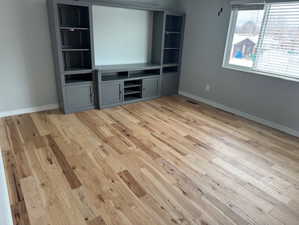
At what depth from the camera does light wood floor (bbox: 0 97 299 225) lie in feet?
5.66

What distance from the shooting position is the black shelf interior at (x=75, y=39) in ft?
11.5

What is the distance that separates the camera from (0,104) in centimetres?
330

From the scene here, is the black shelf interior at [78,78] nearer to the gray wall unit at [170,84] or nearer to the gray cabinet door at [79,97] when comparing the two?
the gray cabinet door at [79,97]

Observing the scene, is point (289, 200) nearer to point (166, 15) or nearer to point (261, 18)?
point (261, 18)

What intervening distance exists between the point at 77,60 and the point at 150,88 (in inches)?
62.0

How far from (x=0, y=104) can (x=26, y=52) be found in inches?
37.0

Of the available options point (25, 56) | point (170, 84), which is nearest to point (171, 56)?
point (170, 84)

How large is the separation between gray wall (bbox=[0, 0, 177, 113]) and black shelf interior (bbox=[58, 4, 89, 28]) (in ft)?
0.84

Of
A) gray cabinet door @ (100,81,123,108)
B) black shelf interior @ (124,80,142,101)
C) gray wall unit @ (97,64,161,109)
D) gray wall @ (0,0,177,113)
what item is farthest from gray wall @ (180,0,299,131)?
gray wall @ (0,0,177,113)

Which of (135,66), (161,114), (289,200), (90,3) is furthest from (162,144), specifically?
(90,3)

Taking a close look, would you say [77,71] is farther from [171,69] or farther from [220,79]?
[220,79]

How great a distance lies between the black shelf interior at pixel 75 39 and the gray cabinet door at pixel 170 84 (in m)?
1.82

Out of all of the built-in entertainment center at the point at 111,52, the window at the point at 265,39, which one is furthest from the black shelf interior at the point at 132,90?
the window at the point at 265,39

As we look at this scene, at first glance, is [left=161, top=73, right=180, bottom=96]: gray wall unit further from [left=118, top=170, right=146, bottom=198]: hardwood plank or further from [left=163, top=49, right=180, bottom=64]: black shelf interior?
[left=118, top=170, right=146, bottom=198]: hardwood plank
